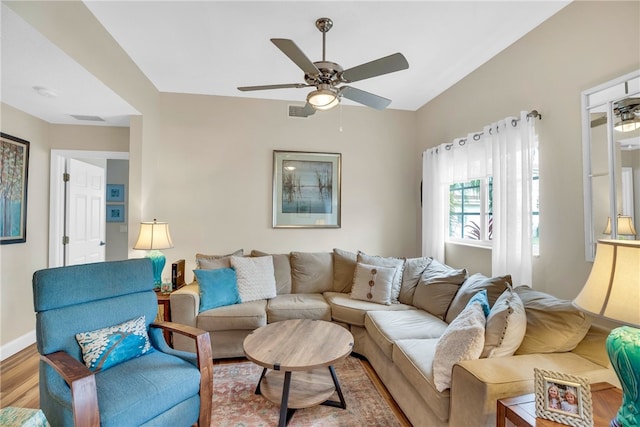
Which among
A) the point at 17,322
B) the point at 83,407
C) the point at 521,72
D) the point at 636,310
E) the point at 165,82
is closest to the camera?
the point at 636,310

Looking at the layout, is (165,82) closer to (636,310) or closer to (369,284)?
(369,284)

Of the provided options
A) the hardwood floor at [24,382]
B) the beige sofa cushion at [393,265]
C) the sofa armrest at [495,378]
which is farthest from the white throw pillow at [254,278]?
the sofa armrest at [495,378]

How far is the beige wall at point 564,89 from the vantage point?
1.86m

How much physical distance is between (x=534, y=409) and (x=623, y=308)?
53 cm

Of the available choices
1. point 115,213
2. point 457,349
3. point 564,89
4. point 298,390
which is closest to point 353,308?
point 298,390

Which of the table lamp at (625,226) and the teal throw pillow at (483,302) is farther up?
the table lamp at (625,226)

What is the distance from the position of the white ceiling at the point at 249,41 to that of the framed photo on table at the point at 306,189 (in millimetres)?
1015

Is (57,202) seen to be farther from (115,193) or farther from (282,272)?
(282,272)

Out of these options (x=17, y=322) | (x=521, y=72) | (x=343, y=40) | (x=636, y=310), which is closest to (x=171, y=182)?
(x=17, y=322)

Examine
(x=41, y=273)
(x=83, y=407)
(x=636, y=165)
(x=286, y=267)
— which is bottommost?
(x=83, y=407)

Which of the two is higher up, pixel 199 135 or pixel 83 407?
pixel 199 135

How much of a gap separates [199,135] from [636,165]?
3.96 meters

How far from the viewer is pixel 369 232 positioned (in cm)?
415

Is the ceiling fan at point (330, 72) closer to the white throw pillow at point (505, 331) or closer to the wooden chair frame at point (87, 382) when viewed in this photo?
the white throw pillow at point (505, 331)
